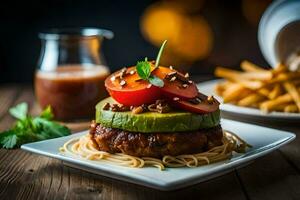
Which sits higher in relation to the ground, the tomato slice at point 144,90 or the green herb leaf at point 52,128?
the tomato slice at point 144,90

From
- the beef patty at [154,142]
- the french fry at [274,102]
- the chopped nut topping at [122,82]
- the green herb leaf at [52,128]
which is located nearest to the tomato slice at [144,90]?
the chopped nut topping at [122,82]

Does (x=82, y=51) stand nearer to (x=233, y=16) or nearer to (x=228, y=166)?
(x=228, y=166)

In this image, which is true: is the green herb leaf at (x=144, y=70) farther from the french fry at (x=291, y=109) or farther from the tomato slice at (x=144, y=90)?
the french fry at (x=291, y=109)

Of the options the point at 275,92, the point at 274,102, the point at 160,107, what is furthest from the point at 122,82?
the point at 275,92

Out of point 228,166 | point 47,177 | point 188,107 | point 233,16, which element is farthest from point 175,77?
point 233,16

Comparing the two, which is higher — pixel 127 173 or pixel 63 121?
pixel 127 173

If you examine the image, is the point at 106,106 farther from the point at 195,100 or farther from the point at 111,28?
the point at 111,28
